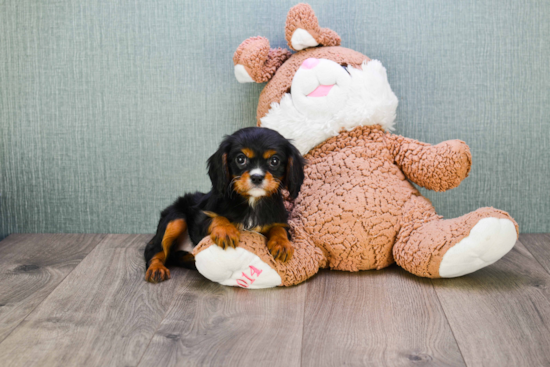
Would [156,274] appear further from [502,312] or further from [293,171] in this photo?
[502,312]

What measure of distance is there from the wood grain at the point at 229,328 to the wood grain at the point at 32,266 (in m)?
0.51

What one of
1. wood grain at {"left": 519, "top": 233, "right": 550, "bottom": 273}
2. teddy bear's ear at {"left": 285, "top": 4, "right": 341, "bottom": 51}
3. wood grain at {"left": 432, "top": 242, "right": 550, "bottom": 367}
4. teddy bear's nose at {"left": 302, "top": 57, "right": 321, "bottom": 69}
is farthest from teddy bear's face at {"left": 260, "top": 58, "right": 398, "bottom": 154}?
wood grain at {"left": 519, "top": 233, "right": 550, "bottom": 273}

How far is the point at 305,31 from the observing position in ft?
6.88

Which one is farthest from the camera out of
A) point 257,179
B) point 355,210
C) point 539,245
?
point 539,245

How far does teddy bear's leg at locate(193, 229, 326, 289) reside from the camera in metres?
1.78

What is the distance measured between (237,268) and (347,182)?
57cm

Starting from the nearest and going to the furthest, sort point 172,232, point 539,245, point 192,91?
point 172,232
point 539,245
point 192,91

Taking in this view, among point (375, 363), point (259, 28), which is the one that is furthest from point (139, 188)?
point (375, 363)

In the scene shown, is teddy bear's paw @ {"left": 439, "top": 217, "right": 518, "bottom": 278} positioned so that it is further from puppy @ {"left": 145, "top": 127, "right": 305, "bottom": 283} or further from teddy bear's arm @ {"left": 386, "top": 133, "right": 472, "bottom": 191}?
puppy @ {"left": 145, "top": 127, "right": 305, "bottom": 283}

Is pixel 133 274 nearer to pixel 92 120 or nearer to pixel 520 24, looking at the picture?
pixel 92 120

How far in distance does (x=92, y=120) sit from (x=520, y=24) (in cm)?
209

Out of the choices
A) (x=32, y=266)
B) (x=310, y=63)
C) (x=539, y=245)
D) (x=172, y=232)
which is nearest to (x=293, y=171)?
(x=310, y=63)

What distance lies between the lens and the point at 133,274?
205 centimetres

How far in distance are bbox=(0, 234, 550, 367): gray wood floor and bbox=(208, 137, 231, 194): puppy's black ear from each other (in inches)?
15.5
